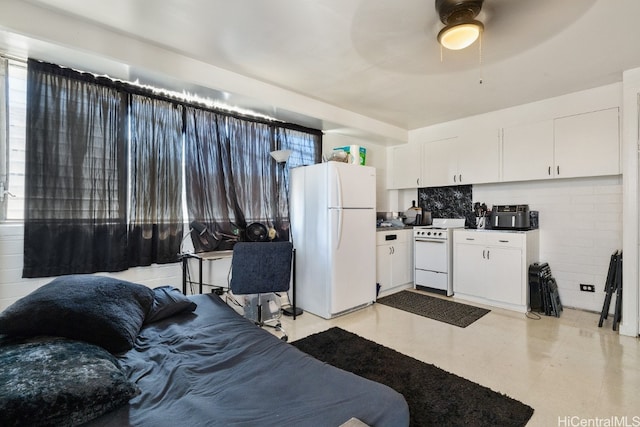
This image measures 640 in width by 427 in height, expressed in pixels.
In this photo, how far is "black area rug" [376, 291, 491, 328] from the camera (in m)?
3.32

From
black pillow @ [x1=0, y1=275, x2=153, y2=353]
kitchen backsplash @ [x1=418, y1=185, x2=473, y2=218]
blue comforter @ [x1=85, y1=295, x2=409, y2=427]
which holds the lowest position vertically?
blue comforter @ [x1=85, y1=295, x2=409, y2=427]

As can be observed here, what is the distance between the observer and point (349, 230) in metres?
3.46

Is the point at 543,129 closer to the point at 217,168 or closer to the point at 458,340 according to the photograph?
the point at 458,340

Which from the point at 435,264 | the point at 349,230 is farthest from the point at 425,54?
the point at 435,264

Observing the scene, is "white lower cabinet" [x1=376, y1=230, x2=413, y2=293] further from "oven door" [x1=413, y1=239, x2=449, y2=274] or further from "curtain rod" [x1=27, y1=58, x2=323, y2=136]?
"curtain rod" [x1=27, y1=58, x2=323, y2=136]

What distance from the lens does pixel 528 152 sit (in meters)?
3.68

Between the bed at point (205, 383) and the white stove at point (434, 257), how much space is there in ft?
10.7

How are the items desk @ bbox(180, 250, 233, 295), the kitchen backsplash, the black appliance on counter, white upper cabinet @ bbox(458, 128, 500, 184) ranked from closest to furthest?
desk @ bbox(180, 250, 233, 295), the black appliance on counter, white upper cabinet @ bbox(458, 128, 500, 184), the kitchen backsplash

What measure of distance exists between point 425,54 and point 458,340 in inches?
103

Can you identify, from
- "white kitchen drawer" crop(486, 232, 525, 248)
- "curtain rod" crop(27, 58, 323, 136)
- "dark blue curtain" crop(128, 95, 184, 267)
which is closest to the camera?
"curtain rod" crop(27, 58, 323, 136)

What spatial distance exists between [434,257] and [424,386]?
8.09 ft

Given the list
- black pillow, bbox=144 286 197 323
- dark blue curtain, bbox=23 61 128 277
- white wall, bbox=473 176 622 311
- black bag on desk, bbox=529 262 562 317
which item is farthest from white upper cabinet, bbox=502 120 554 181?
dark blue curtain, bbox=23 61 128 277

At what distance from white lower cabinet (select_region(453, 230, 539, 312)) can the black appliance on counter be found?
0.51 feet

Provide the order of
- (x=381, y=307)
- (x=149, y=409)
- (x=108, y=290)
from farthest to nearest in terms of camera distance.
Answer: (x=381, y=307) < (x=108, y=290) < (x=149, y=409)
